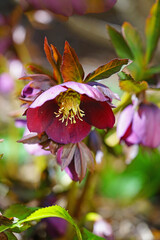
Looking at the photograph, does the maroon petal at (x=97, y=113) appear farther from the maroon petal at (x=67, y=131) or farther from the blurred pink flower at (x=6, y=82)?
the blurred pink flower at (x=6, y=82)

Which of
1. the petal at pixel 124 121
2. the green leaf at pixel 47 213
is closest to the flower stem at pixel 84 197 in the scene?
the petal at pixel 124 121

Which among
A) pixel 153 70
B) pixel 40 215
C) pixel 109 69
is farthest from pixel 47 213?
pixel 153 70

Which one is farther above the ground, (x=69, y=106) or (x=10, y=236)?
(x=69, y=106)

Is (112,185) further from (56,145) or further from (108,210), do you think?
(56,145)

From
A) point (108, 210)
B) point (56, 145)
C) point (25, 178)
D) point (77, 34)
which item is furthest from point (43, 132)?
point (77, 34)

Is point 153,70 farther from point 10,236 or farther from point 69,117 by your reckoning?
point 10,236

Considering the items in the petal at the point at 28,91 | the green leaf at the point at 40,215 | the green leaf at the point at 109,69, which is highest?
the green leaf at the point at 109,69

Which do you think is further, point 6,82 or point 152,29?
point 6,82
